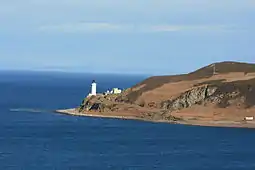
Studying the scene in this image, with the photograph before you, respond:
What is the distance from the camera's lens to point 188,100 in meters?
139

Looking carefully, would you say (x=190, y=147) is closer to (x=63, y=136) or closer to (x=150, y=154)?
(x=150, y=154)

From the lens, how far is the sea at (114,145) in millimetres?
75500

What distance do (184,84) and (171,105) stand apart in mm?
13805

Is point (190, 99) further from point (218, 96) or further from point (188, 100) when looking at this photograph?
point (218, 96)

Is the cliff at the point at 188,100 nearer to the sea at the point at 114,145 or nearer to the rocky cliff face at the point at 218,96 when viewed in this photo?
the rocky cliff face at the point at 218,96

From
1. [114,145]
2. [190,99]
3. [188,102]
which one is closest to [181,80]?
[190,99]

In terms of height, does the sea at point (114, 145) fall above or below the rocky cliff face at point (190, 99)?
below

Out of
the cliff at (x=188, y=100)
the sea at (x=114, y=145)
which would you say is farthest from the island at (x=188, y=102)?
the sea at (x=114, y=145)

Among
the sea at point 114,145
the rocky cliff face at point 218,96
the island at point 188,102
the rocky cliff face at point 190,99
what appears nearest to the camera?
the sea at point 114,145

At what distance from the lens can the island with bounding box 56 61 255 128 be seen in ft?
427

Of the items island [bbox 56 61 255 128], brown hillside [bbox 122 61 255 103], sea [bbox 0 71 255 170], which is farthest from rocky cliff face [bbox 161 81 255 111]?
sea [bbox 0 71 255 170]

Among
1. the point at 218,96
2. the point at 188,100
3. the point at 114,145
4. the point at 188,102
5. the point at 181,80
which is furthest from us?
the point at 181,80

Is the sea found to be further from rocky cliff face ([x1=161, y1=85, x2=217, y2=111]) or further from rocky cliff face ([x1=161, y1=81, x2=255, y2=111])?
rocky cliff face ([x1=161, y1=81, x2=255, y2=111])

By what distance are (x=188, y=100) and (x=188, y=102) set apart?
398 millimetres
